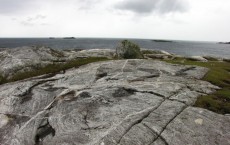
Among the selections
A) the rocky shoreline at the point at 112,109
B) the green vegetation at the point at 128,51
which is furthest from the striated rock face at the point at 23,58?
the green vegetation at the point at 128,51

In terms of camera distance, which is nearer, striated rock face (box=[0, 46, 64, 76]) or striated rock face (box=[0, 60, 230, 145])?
striated rock face (box=[0, 60, 230, 145])

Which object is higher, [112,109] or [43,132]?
[112,109]

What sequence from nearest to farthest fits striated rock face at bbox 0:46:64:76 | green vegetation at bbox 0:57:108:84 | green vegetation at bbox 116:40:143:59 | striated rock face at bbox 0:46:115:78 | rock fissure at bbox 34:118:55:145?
rock fissure at bbox 34:118:55:145 → green vegetation at bbox 0:57:108:84 → striated rock face at bbox 0:46:115:78 → striated rock face at bbox 0:46:64:76 → green vegetation at bbox 116:40:143:59

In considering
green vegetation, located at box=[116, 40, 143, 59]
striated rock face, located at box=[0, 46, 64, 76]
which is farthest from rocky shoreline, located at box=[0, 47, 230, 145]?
green vegetation, located at box=[116, 40, 143, 59]

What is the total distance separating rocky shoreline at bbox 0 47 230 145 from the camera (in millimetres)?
21125

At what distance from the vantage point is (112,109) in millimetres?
24750

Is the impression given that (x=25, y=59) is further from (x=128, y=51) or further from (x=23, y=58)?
(x=128, y=51)

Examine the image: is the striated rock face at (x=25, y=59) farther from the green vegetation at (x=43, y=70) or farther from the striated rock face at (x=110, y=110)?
the striated rock face at (x=110, y=110)

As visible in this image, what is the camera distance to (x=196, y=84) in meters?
31.1

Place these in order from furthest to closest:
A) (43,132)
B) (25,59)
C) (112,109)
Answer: (25,59), (112,109), (43,132)

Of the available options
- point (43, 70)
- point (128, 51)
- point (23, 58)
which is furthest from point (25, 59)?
point (128, 51)

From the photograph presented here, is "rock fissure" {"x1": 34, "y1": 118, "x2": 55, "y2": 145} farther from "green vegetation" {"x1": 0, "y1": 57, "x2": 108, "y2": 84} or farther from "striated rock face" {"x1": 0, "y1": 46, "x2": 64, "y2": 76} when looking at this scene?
"striated rock face" {"x1": 0, "y1": 46, "x2": 64, "y2": 76}

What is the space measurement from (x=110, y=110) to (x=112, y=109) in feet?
0.83

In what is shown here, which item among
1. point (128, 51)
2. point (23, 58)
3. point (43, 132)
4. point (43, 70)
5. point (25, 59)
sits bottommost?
point (43, 132)
